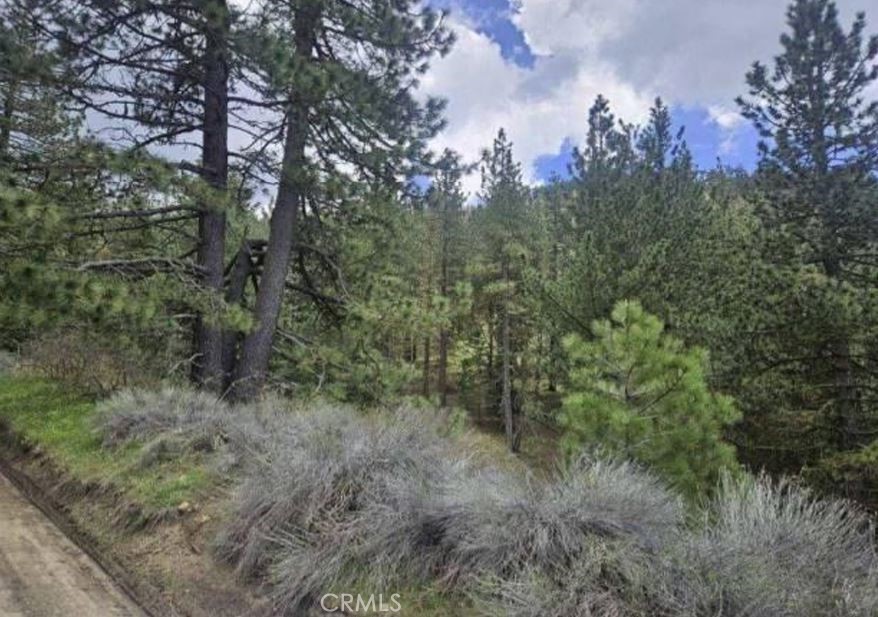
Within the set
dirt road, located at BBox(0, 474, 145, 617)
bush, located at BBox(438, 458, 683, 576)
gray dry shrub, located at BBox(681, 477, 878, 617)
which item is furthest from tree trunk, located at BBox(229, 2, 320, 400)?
gray dry shrub, located at BBox(681, 477, 878, 617)

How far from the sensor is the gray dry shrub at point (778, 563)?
2455mm

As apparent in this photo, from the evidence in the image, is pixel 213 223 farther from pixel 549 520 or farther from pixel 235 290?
pixel 549 520

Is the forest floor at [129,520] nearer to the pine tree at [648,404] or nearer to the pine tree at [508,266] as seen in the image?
the pine tree at [648,404]

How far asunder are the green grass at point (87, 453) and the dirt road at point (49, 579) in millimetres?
580

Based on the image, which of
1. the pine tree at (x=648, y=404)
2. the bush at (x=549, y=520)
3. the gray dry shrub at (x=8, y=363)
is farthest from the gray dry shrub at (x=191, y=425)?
the gray dry shrub at (x=8, y=363)

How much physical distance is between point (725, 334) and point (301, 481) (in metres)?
9.18

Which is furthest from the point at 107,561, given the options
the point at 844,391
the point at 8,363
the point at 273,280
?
the point at 844,391

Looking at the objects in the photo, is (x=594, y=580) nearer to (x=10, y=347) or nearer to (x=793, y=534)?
(x=793, y=534)

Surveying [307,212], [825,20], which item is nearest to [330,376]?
[307,212]

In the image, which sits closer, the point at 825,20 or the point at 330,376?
the point at 330,376

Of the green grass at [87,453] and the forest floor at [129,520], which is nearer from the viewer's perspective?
the forest floor at [129,520]

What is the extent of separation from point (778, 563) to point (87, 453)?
617 cm

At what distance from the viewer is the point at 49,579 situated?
396 cm

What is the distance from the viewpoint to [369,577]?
3.30 meters
